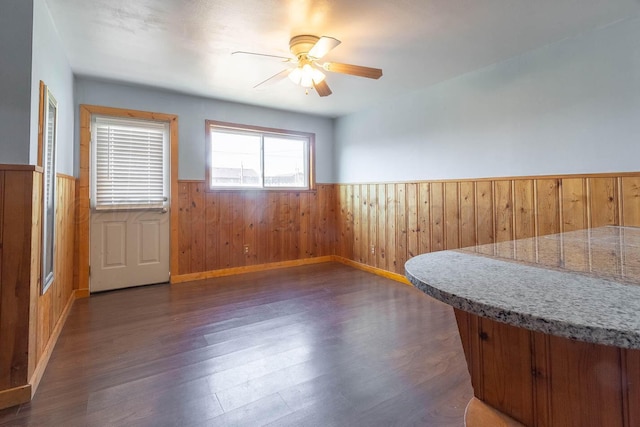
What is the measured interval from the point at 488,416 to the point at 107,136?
4097 mm

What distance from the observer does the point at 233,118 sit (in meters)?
4.16

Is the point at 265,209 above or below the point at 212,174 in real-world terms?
below

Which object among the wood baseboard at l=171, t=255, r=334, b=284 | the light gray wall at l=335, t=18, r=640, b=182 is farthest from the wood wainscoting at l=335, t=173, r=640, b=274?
the wood baseboard at l=171, t=255, r=334, b=284

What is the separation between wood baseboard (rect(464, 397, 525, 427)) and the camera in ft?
2.42

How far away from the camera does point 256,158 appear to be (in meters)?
4.42

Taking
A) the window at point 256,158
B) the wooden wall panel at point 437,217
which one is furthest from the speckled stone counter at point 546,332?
the window at point 256,158

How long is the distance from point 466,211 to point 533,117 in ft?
3.35

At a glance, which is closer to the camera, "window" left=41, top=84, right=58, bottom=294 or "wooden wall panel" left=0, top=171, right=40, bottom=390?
"wooden wall panel" left=0, top=171, right=40, bottom=390

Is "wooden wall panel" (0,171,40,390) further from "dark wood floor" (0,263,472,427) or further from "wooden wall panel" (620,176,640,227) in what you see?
"wooden wall panel" (620,176,640,227)

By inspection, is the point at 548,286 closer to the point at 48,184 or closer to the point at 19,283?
the point at 19,283

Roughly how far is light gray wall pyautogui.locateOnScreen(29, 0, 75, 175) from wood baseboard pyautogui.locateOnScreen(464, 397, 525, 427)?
2.36m

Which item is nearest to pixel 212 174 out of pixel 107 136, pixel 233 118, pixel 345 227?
pixel 233 118

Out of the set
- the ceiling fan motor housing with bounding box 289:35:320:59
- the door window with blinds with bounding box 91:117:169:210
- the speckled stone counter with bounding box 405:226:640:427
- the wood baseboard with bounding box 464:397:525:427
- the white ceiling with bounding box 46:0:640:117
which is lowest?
the wood baseboard with bounding box 464:397:525:427

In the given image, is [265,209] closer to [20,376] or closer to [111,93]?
[111,93]
